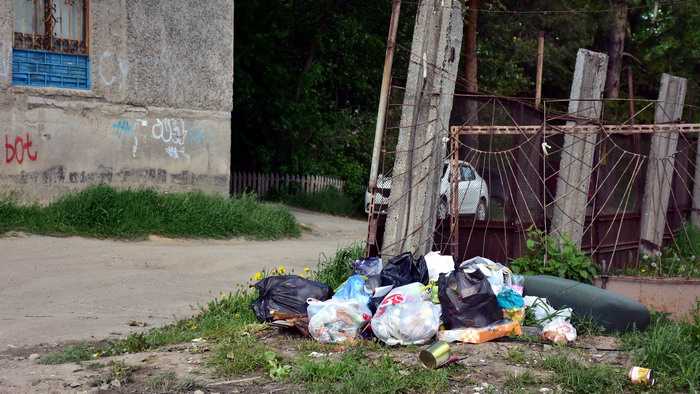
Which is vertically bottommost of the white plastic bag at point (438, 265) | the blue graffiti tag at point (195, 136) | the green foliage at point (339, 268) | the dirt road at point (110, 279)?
the dirt road at point (110, 279)

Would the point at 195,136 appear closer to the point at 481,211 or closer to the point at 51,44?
the point at 51,44

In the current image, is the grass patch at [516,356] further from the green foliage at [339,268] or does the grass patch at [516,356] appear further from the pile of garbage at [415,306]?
the green foliage at [339,268]

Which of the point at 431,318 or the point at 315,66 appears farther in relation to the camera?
the point at 315,66

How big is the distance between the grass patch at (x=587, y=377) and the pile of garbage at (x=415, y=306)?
74 centimetres

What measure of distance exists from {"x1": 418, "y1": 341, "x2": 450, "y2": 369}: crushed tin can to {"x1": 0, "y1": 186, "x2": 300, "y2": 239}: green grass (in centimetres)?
805

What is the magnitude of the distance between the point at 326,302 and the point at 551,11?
1867 centimetres

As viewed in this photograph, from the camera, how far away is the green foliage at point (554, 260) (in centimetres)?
789

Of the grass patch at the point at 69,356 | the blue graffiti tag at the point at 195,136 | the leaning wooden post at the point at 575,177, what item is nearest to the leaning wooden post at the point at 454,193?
the leaning wooden post at the point at 575,177

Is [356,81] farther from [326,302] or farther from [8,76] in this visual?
[326,302]

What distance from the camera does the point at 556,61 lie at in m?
26.9

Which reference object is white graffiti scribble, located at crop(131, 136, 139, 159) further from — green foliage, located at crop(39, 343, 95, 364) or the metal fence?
green foliage, located at crop(39, 343, 95, 364)

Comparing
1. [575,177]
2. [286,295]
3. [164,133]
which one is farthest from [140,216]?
[575,177]

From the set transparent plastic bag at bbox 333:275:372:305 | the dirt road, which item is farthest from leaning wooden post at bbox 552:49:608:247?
the dirt road

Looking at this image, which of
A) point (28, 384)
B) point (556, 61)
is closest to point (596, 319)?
point (28, 384)
